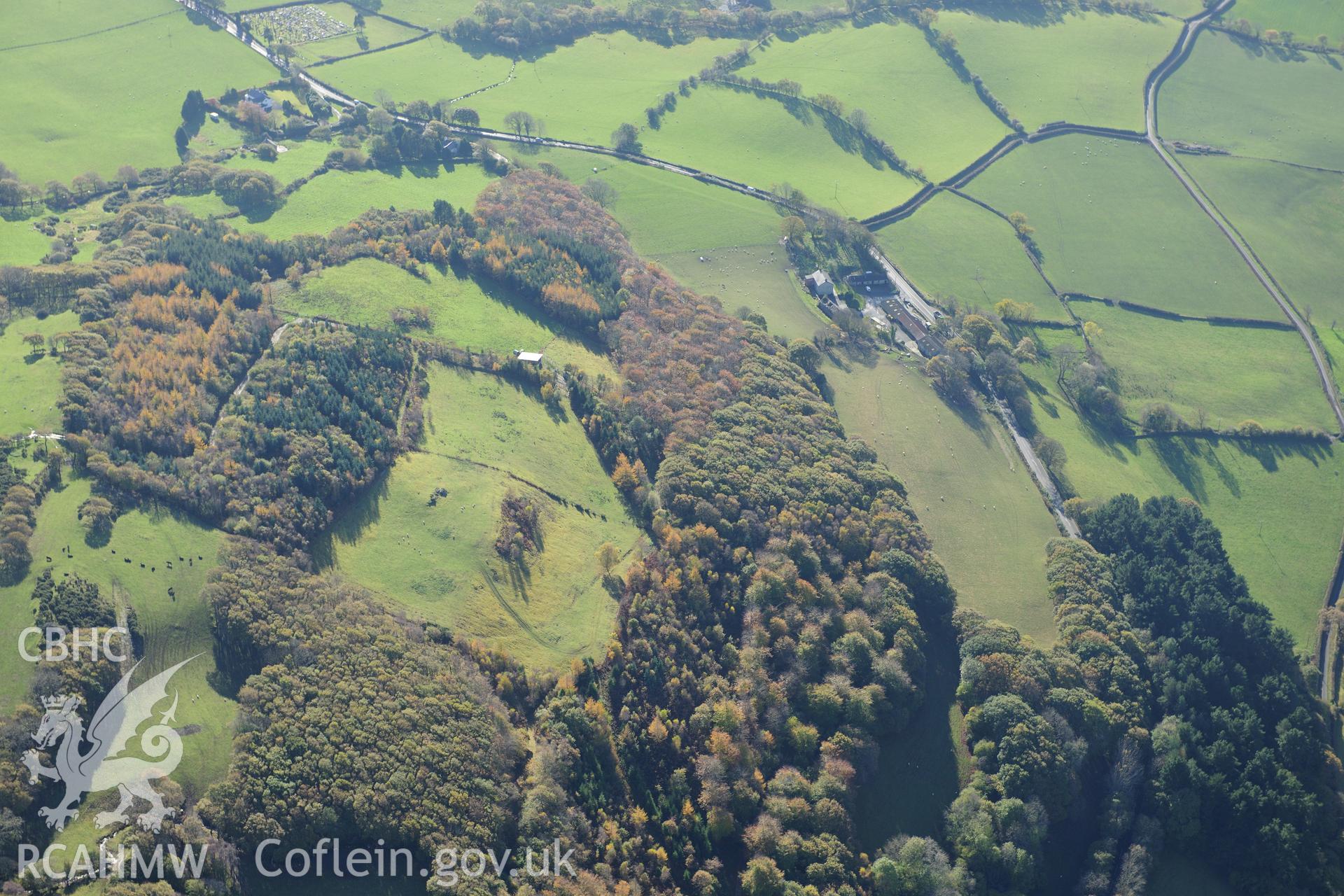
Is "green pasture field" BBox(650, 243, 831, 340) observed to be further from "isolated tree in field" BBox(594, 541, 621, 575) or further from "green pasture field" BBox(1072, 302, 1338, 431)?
"isolated tree in field" BBox(594, 541, 621, 575)

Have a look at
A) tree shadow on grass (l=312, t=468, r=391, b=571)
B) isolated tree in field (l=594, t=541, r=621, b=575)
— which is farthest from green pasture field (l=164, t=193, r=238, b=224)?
isolated tree in field (l=594, t=541, r=621, b=575)

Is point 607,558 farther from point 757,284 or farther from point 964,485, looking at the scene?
point 757,284

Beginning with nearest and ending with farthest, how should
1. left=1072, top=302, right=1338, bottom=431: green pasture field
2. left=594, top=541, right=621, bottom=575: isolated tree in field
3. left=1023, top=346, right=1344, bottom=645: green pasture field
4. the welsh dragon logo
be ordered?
the welsh dragon logo, left=594, top=541, right=621, bottom=575: isolated tree in field, left=1023, top=346, right=1344, bottom=645: green pasture field, left=1072, top=302, right=1338, bottom=431: green pasture field

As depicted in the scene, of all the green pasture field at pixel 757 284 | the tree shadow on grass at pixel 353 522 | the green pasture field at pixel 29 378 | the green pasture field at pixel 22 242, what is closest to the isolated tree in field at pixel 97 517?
the green pasture field at pixel 29 378

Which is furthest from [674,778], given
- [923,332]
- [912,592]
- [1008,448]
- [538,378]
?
[923,332]

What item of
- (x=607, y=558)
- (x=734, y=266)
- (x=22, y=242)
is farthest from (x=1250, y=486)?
(x=22, y=242)

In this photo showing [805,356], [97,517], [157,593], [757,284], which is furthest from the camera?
[757,284]
